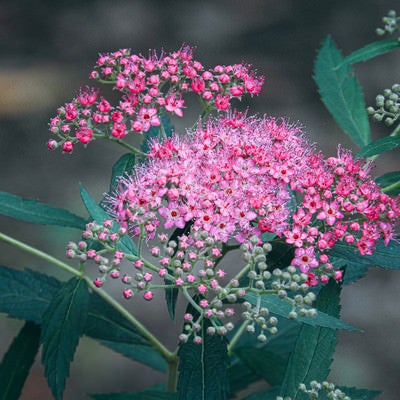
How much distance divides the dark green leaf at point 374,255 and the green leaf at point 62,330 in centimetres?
74

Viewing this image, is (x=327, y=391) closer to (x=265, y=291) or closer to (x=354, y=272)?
(x=265, y=291)

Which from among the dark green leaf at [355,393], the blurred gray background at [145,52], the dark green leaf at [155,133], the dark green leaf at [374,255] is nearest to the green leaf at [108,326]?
the dark green leaf at [155,133]

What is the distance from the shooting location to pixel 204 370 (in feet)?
6.04

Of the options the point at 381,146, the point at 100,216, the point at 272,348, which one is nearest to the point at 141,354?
the point at 272,348

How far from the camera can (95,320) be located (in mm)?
2451

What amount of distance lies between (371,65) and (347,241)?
433cm

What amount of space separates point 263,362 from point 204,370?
2.51ft

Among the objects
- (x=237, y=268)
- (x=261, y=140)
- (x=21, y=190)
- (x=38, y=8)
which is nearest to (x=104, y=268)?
(x=261, y=140)

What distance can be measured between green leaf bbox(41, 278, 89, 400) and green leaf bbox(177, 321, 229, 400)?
0.34 metres

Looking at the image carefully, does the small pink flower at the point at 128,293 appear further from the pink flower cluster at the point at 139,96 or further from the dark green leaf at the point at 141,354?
the dark green leaf at the point at 141,354

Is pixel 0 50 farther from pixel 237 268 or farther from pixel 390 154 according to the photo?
pixel 390 154

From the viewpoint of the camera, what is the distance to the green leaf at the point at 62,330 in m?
1.97

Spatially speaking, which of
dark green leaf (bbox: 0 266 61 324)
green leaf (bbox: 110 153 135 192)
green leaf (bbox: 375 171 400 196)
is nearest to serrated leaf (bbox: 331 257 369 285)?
green leaf (bbox: 375 171 400 196)

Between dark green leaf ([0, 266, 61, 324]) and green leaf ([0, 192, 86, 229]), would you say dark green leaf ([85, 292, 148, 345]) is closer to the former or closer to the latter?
dark green leaf ([0, 266, 61, 324])
